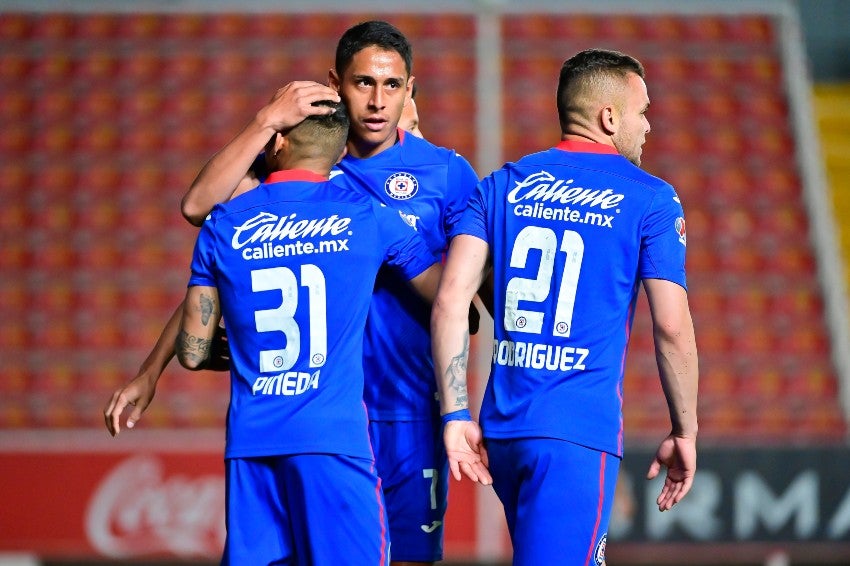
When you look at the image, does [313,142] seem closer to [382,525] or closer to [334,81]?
[334,81]

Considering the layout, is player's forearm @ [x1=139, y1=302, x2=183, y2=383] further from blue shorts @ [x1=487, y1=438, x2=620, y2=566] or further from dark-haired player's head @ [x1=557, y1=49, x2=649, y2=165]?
dark-haired player's head @ [x1=557, y1=49, x2=649, y2=165]

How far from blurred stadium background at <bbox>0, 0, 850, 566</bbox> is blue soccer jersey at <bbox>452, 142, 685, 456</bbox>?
4.36m

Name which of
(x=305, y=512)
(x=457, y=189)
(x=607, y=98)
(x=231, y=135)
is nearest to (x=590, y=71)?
(x=607, y=98)

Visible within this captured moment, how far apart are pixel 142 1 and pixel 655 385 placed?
6.44 meters

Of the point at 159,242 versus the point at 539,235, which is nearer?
the point at 539,235

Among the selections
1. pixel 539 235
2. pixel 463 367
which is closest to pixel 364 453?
pixel 463 367

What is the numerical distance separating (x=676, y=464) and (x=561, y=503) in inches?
14.5

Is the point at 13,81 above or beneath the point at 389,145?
above

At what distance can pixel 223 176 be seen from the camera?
3395 millimetres

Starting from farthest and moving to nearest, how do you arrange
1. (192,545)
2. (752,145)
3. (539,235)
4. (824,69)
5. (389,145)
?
A: (824,69) < (752,145) < (192,545) < (389,145) < (539,235)

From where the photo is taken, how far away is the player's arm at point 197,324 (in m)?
3.30

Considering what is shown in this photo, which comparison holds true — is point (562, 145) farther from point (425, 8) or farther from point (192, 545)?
point (425, 8)

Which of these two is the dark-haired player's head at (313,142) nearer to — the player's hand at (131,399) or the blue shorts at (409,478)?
the player's hand at (131,399)

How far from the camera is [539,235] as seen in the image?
320cm
